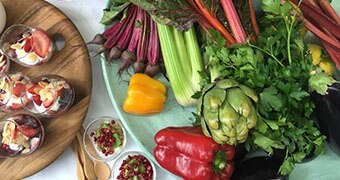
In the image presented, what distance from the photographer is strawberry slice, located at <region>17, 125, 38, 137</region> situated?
1.36m

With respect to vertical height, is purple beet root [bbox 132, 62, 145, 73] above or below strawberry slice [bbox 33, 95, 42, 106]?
above

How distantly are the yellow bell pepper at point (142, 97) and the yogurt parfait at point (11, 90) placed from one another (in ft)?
0.84

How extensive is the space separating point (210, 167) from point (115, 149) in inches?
11.3

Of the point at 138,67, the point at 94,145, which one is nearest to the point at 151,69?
the point at 138,67

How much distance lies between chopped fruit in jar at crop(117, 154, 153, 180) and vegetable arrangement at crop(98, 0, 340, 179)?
0.09 metres

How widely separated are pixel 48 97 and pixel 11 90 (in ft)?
0.32

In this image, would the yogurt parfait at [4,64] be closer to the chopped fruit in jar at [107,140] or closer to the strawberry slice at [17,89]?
the strawberry slice at [17,89]

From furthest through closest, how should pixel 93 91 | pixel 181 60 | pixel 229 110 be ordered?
1. pixel 93 91
2. pixel 181 60
3. pixel 229 110

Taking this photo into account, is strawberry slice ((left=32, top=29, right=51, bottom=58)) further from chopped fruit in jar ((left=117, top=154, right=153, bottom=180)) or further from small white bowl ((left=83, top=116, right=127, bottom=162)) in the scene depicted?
chopped fruit in jar ((left=117, top=154, right=153, bottom=180))

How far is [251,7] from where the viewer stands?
1.28 m

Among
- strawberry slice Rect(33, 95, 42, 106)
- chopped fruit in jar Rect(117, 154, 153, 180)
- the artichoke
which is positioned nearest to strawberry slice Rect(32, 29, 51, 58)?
strawberry slice Rect(33, 95, 42, 106)

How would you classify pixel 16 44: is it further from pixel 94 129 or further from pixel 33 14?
pixel 94 129

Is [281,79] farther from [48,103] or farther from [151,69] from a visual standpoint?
[48,103]

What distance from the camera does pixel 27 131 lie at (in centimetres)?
136
